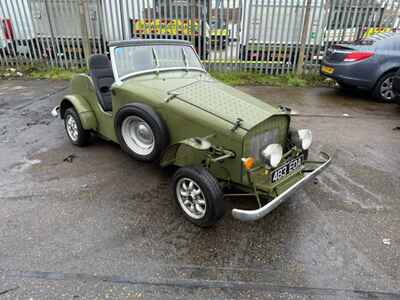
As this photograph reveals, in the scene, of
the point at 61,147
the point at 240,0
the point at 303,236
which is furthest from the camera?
the point at 240,0

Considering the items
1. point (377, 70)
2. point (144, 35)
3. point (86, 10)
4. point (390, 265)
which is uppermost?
point (86, 10)

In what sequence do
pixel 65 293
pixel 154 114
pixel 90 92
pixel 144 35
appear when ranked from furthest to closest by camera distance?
pixel 144 35 < pixel 90 92 < pixel 154 114 < pixel 65 293

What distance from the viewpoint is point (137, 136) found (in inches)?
138

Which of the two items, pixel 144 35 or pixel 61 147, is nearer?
pixel 61 147

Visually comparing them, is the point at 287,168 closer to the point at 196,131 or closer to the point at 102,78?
the point at 196,131

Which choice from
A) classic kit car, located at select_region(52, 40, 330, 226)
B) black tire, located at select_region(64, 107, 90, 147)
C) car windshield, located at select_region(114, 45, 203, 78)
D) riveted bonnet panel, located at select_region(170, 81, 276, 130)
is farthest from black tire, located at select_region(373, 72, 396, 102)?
black tire, located at select_region(64, 107, 90, 147)

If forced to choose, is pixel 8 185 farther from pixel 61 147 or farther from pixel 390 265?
pixel 390 265

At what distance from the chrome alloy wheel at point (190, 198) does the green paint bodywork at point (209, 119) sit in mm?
235

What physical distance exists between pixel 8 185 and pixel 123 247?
197 cm

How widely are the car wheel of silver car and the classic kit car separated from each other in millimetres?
4966

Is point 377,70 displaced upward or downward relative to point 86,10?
downward

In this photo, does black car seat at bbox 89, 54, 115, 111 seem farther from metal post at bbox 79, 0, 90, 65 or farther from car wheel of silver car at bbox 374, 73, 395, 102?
car wheel of silver car at bbox 374, 73, 395, 102

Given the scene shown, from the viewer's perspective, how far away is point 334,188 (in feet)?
11.5

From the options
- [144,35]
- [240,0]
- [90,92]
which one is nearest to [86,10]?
[144,35]
